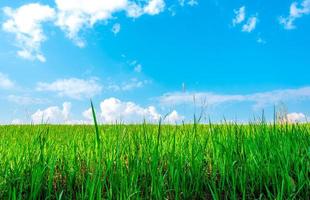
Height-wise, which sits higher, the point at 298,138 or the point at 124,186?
the point at 298,138

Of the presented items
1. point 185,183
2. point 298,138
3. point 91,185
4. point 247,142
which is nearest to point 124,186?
point 91,185

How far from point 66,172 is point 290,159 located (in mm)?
2046

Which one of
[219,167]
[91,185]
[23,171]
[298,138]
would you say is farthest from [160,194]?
[298,138]

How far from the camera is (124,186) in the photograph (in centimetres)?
292

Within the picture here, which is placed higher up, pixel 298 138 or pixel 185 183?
pixel 298 138

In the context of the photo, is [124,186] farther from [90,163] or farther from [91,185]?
[90,163]

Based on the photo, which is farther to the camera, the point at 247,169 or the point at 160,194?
the point at 247,169

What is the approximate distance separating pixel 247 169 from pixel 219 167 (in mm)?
240

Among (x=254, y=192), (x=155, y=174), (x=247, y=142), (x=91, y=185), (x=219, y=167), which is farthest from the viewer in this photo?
(x=247, y=142)

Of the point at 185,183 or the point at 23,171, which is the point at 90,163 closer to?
the point at 23,171

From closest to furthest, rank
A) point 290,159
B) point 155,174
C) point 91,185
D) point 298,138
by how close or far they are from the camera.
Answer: point 91,185, point 155,174, point 290,159, point 298,138

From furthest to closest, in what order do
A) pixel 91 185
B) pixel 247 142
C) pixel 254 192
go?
pixel 247 142, pixel 254 192, pixel 91 185

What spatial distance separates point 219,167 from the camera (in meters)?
3.61

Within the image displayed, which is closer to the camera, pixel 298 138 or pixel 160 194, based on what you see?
pixel 160 194
